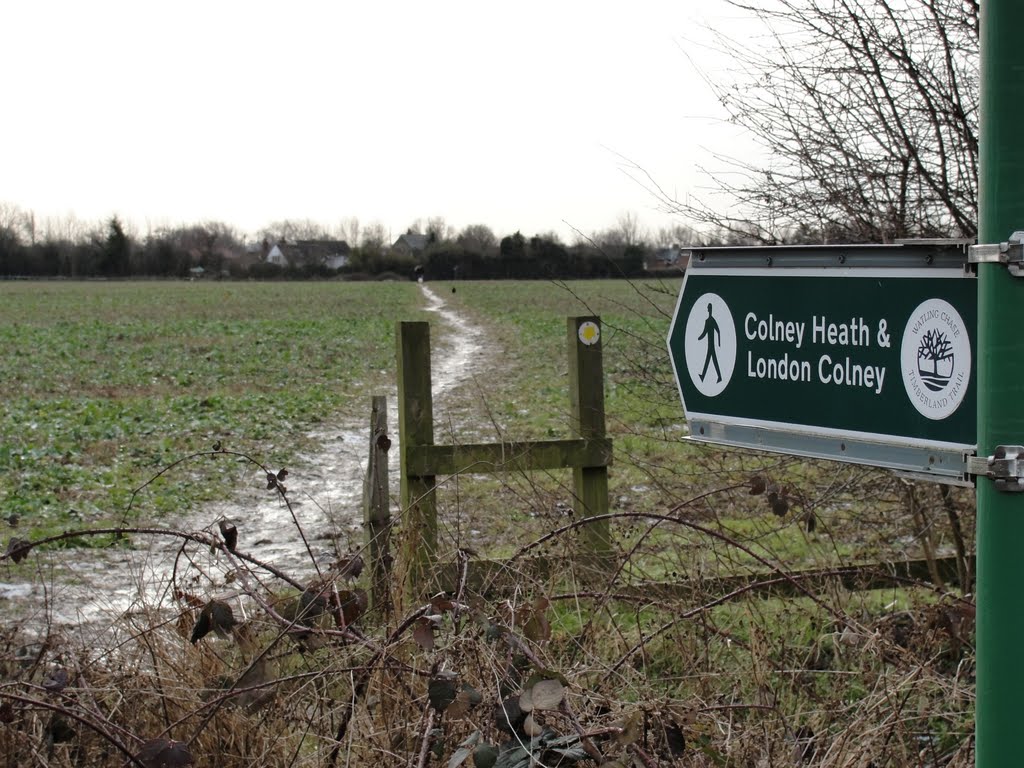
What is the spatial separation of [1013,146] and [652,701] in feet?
5.37

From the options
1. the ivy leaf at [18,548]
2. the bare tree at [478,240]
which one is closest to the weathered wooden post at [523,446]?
the ivy leaf at [18,548]

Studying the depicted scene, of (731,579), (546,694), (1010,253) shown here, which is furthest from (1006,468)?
(731,579)

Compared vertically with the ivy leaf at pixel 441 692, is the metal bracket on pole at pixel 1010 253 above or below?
above

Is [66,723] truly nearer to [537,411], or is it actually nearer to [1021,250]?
[1021,250]

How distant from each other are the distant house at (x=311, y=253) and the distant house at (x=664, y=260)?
10800 cm

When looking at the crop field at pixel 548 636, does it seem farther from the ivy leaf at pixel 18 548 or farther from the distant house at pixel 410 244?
the distant house at pixel 410 244

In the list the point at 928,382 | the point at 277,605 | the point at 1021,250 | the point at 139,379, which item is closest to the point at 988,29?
the point at 1021,250

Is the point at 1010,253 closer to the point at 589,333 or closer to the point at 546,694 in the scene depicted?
the point at 546,694

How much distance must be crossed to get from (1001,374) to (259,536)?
702 cm

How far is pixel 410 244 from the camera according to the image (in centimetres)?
12356

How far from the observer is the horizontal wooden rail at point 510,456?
4.71 metres

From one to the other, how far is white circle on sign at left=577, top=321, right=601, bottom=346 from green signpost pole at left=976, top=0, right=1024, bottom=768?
147 inches

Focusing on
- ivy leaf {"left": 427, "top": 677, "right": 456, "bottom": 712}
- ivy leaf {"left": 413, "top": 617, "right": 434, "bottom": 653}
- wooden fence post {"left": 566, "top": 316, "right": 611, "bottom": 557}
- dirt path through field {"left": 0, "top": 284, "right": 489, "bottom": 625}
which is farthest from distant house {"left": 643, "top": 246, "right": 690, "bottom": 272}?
ivy leaf {"left": 427, "top": 677, "right": 456, "bottom": 712}

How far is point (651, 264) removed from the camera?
17.6 ft
